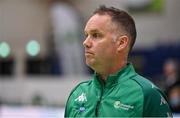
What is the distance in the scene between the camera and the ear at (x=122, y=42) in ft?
7.47

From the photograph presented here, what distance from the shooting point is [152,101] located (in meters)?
2.20

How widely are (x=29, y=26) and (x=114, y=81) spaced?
57.3 feet

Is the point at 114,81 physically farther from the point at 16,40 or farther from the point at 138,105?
the point at 16,40

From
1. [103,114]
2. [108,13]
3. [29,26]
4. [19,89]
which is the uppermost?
[108,13]

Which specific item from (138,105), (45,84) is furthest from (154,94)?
(45,84)

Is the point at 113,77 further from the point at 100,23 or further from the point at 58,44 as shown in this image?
the point at 58,44

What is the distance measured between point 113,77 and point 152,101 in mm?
174

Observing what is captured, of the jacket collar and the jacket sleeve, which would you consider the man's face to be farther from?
the jacket sleeve

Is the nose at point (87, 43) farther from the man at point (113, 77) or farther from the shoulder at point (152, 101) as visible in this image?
the shoulder at point (152, 101)

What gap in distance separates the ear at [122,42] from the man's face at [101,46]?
2 cm

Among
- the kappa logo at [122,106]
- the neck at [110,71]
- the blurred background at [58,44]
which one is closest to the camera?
the kappa logo at [122,106]

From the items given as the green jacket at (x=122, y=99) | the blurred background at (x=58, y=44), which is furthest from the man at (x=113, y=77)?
the blurred background at (x=58, y=44)

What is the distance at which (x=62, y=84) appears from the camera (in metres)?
16.0

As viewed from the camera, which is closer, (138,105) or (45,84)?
(138,105)
